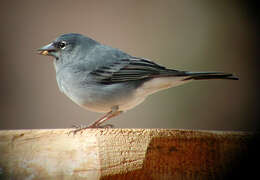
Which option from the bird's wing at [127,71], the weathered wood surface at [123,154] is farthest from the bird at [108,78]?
Result: the weathered wood surface at [123,154]

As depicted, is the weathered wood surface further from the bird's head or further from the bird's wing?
the bird's head

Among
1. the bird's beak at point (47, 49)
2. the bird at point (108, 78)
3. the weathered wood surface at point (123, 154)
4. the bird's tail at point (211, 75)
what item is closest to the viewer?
the weathered wood surface at point (123, 154)

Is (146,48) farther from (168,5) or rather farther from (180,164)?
(180,164)

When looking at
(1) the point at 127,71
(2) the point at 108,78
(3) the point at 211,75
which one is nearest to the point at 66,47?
(2) the point at 108,78

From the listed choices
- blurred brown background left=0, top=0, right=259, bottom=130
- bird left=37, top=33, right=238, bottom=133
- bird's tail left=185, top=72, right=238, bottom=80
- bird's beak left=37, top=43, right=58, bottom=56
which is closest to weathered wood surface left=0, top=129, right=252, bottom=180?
bird's tail left=185, top=72, right=238, bottom=80

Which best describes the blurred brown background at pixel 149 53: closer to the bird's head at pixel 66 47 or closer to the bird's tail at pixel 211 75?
the bird's head at pixel 66 47

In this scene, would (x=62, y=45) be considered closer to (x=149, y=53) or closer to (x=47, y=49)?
(x=47, y=49)
